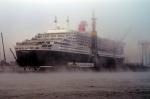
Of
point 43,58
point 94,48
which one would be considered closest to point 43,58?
point 43,58

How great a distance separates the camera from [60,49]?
39406mm

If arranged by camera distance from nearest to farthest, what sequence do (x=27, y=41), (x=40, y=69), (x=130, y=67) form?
(x=40, y=69)
(x=27, y=41)
(x=130, y=67)

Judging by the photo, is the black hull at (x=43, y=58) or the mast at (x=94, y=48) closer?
the black hull at (x=43, y=58)

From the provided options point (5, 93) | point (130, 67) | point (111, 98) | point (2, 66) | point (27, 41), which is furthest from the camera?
point (130, 67)

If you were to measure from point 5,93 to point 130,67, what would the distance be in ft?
115

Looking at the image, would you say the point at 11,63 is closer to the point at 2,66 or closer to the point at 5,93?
the point at 2,66

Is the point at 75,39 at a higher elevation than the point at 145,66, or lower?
higher

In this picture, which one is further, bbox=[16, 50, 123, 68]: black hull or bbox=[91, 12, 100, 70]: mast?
bbox=[91, 12, 100, 70]: mast

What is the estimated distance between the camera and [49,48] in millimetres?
39156

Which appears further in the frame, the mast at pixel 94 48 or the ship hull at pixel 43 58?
the mast at pixel 94 48

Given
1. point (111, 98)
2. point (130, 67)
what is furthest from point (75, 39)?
point (111, 98)

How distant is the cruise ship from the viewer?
38875 mm

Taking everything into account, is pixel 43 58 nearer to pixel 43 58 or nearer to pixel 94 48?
pixel 43 58

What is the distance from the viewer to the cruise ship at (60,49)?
128ft
